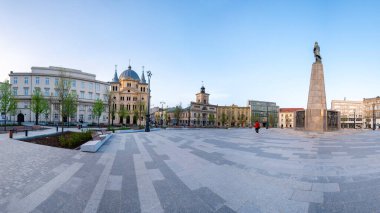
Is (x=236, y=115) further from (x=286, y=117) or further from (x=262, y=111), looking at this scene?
(x=286, y=117)

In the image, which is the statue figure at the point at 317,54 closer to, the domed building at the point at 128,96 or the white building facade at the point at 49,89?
the white building facade at the point at 49,89

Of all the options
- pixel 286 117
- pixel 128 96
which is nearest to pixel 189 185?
pixel 128 96

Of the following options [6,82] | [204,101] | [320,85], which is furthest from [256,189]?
[204,101]

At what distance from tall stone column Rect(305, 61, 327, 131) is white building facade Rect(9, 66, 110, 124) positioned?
47976 mm

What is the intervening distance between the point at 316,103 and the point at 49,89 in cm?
6897

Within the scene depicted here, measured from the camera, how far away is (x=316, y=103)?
81.5 feet

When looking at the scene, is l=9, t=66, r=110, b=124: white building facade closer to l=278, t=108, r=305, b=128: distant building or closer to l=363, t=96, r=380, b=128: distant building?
l=278, t=108, r=305, b=128: distant building

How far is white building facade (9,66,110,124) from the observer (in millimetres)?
55719

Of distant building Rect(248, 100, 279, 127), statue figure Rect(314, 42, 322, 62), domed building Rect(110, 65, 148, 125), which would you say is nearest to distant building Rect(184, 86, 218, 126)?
domed building Rect(110, 65, 148, 125)

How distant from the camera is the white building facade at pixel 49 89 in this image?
55719 mm

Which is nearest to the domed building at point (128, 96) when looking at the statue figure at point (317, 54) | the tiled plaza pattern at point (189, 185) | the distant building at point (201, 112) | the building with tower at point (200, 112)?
the building with tower at point (200, 112)

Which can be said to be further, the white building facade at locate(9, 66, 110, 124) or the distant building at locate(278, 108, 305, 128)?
the distant building at locate(278, 108, 305, 128)

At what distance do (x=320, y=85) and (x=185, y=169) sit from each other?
25.6 meters

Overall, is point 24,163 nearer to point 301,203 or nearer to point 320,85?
point 301,203
